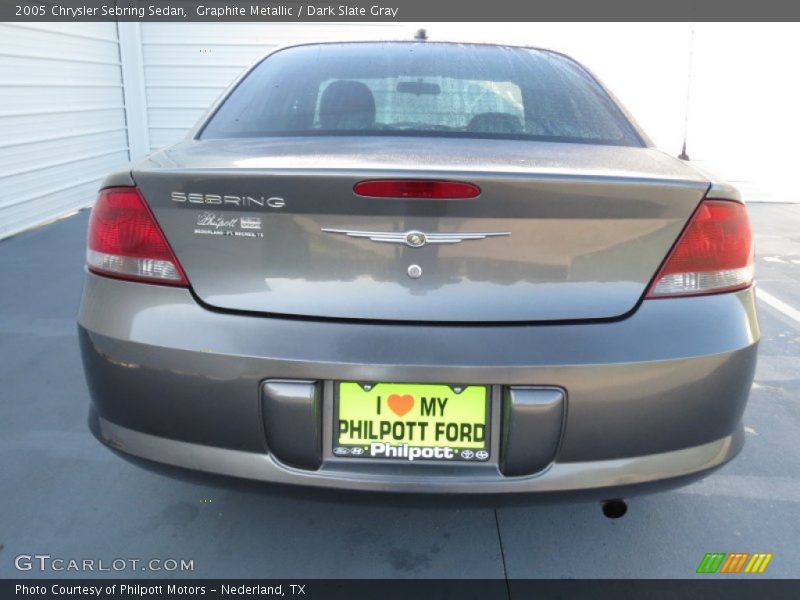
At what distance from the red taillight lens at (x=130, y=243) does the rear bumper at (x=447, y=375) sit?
37mm

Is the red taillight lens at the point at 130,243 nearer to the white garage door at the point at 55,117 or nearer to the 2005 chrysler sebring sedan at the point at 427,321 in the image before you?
the 2005 chrysler sebring sedan at the point at 427,321

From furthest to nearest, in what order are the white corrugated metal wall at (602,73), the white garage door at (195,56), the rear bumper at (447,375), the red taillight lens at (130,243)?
the white garage door at (195,56)
the white corrugated metal wall at (602,73)
the red taillight lens at (130,243)
the rear bumper at (447,375)

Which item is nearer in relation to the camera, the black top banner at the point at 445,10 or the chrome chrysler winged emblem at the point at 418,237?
the chrome chrysler winged emblem at the point at 418,237

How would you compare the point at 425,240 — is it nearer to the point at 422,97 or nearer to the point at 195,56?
the point at 422,97

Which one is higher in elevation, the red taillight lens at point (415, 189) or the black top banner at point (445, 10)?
the black top banner at point (445, 10)

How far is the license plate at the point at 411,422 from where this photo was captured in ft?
4.91

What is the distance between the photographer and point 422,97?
2250 mm

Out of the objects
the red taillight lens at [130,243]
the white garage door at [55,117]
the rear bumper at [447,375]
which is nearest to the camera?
the rear bumper at [447,375]

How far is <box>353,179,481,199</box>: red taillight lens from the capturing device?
4.87ft

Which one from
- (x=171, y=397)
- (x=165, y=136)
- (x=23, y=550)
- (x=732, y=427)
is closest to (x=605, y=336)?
(x=732, y=427)

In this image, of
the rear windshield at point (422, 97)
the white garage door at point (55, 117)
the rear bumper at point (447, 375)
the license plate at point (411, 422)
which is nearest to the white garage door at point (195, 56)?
the white garage door at point (55, 117)

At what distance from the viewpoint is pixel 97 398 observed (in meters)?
1.72

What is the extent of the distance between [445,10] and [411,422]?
324 inches

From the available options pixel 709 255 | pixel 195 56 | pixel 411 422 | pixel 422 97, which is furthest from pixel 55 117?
pixel 709 255
